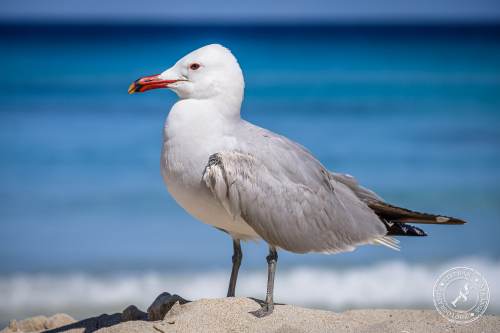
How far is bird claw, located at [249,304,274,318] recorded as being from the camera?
4230 millimetres

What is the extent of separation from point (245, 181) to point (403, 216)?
101 cm

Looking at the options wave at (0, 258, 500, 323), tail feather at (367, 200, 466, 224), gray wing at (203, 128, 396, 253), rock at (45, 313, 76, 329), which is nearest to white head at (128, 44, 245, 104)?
gray wing at (203, 128, 396, 253)

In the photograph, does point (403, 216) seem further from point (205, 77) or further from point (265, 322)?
point (205, 77)

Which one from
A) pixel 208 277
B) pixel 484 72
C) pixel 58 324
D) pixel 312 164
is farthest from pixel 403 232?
pixel 484 72

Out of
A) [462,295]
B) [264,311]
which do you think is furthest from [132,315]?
[462,295]

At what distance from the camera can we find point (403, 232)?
467 centimetres

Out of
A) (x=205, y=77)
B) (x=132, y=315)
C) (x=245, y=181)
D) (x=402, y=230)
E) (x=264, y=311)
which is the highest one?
(x=205, y=77)

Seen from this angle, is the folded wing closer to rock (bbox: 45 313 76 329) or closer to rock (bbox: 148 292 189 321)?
rock (bbox: 148 292 189 321)

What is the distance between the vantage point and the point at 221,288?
6949 millimetres

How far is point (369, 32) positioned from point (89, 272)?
36.5 m

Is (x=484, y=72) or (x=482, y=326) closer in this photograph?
(x=482, y=326)

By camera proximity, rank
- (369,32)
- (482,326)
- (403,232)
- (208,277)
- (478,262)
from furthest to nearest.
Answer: (369,32) → (478,262) → (208,277) → (403,232) → (482,326)

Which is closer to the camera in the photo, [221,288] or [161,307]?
[161,307]

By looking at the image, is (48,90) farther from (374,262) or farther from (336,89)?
(374,262)
